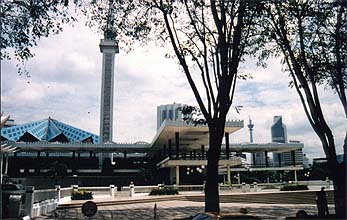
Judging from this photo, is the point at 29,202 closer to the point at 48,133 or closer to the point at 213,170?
the point at 213,170

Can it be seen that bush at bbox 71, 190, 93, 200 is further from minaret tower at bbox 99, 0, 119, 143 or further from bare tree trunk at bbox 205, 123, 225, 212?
minaret tower at bbox 99, 0, 119, 143

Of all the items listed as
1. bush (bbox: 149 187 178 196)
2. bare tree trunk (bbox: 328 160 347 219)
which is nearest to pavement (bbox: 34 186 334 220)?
bush (bbox: 149 187 178 196)

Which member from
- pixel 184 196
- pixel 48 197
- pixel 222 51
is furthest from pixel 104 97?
pixel 222 51

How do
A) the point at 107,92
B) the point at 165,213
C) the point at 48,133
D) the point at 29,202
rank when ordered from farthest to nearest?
the point at 107,92, the point at 48,133, the point at 165,213, the point at 29,202

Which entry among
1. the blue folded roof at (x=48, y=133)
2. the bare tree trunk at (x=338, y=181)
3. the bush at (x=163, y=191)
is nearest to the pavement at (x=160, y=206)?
the bush at (x=163, y=191)

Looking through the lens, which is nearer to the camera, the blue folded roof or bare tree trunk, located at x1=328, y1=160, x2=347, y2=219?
bare tree trunk, located at x1=328, y1=160, x2=347, y2=219

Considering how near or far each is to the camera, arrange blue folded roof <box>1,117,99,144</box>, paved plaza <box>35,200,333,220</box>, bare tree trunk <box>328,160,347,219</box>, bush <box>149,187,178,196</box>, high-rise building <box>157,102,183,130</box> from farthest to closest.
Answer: blue folded roof <box>1,117,99,144</box>
high-rise building <box>157,102,183,130</box>
bush <box>149,187,178,196</box>
paved plaza <box>35,200,333,220</box>
bare tree trunk <box>328,160,347,219</box>

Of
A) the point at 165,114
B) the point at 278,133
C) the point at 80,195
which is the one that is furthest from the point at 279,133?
the point at 80,195

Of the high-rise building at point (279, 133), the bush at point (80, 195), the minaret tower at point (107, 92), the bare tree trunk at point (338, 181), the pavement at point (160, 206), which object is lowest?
the pavement at point (160, 206)

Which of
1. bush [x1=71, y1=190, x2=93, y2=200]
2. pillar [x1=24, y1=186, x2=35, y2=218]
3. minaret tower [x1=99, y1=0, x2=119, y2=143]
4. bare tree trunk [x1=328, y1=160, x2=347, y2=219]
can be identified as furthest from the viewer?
minaret tower [x1=99, y1=0, x2=119, y2=143]

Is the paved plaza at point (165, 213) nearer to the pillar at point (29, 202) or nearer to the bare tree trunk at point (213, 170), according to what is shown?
the pillar at point (29, 202)

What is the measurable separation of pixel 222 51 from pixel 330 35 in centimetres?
295

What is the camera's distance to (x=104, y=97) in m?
72.9

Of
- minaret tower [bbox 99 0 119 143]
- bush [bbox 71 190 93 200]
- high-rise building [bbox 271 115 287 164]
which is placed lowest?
bush [bbox 71 190 93 200]
